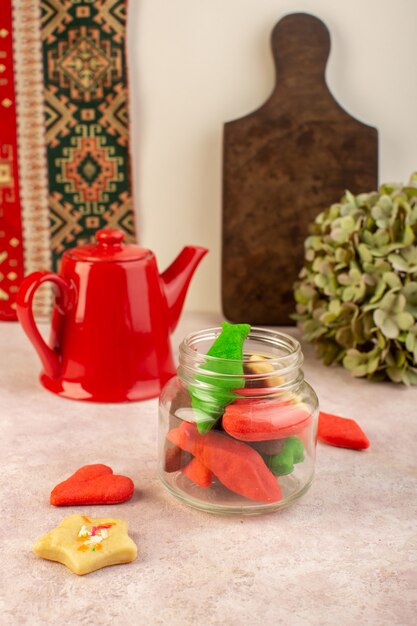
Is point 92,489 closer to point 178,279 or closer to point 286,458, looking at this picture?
point 286,458

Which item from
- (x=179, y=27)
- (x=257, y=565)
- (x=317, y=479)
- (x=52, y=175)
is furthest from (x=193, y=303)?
(x=257, y=565)

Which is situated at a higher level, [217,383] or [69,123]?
[69,123]

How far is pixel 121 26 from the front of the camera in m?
1.16

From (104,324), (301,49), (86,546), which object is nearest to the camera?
(86,546)

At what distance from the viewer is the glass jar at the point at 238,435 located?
2.21ft

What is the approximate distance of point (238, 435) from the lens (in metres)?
0.67

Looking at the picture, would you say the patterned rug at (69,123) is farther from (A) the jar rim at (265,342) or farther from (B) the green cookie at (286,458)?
(B) the green cookie at (286,458)

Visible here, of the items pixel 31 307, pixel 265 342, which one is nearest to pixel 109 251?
pixel 31 307

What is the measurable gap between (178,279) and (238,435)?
1.28 feet

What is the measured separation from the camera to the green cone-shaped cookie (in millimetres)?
688

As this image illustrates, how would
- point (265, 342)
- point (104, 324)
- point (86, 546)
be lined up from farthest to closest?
point (104, 324)
point (265, 342)
point (86, 546)

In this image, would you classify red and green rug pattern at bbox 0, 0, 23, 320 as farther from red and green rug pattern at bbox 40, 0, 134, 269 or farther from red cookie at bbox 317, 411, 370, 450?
red cookie at bbox 317, 411, 370, 450

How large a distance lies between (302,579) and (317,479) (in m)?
0.17

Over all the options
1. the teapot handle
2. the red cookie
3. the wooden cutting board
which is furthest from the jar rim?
the wooden cutting board
